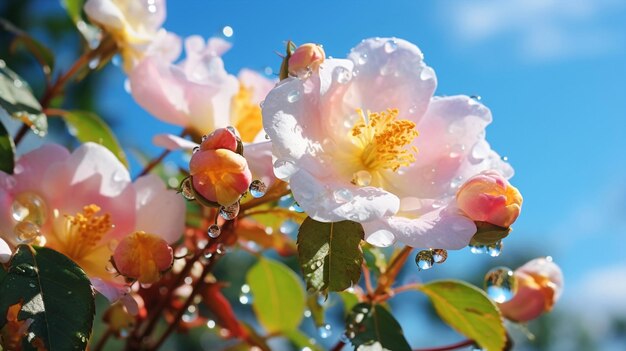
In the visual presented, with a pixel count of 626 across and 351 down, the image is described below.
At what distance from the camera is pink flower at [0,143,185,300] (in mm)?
777

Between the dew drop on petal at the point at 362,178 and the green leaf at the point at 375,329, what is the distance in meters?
0.15

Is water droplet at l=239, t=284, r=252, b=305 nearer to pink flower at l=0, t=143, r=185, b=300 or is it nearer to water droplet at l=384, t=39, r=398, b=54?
pink flower at l=0, t=143, r=185, b=300

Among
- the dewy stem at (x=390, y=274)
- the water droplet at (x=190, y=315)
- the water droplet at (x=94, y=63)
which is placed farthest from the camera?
the water droplet at (x=94, y=63)

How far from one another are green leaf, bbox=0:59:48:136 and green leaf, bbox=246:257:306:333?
45 centimetres

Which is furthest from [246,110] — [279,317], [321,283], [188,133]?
[279,317]

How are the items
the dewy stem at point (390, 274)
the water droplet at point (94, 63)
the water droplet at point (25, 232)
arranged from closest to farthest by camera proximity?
the water droplet at point (25, 232), the dewy stem at point (390, 274), the water droplet at point (94, 63)

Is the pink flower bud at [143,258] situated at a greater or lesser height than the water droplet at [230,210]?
lesser

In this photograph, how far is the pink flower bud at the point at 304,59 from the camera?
0.67 metres

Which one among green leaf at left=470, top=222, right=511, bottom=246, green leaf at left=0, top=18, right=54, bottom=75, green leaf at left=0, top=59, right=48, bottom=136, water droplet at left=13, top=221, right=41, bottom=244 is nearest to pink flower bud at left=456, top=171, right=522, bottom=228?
green leaf at left=470, top=222, right=511, bottom=246

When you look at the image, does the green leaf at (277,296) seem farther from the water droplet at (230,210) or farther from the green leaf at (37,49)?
the water droplet at (230,210)

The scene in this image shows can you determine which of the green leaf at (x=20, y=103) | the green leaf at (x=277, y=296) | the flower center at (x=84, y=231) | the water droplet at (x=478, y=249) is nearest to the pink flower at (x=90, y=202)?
the flower center at (x=84, y=231)

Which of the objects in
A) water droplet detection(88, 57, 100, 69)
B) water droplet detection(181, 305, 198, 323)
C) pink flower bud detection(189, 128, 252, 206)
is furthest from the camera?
water droplet detection(88, 57, 100, 69)

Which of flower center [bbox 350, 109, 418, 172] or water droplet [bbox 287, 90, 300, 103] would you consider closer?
water droplet [bbox 287, 90, 300, 103]

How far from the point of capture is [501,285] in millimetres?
835
